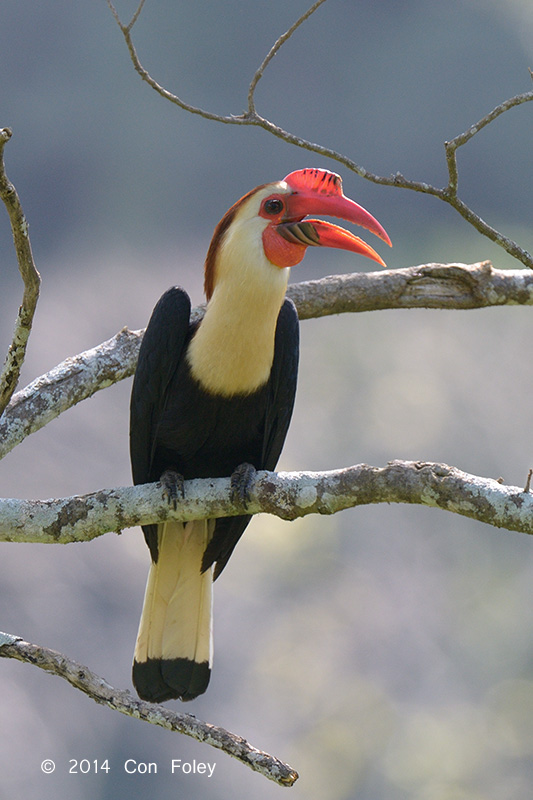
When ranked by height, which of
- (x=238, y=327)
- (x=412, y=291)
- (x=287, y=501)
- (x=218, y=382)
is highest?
(x=412, y=291)

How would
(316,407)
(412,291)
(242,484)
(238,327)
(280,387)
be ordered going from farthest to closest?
(316,407) < (412,291) < (280,387) < (238,327) < (242,484)

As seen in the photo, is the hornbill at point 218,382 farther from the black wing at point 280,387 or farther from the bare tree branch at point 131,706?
the bare tree branch at point 131,706

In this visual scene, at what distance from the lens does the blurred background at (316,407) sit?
6094 mm

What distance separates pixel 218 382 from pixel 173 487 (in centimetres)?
38

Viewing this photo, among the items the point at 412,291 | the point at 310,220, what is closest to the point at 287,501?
the point at 310,220

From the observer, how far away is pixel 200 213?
741cm

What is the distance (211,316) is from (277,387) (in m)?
0.32

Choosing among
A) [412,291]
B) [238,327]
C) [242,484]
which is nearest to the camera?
[242,484]

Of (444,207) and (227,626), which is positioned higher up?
(444,207)

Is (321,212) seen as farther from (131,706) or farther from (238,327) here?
(131,706)

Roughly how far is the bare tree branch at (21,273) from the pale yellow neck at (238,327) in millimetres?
688

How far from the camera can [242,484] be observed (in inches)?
93.2

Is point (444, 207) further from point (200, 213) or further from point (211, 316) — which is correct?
point (211, 316)

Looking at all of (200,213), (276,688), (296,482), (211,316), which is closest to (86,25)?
(200,213)
